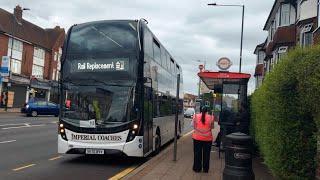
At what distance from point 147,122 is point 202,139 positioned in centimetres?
280

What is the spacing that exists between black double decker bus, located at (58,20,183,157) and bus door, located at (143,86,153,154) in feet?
0.09

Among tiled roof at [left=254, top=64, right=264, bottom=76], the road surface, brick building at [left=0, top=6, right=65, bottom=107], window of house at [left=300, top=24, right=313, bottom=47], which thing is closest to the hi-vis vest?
Result: the road surface

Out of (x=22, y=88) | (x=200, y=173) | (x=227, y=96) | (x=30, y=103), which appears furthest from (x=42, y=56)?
(x=200, y=173)

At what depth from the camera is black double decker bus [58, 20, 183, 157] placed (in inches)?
521

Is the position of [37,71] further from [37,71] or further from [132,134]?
[132,134]

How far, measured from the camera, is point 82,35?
13.9 meters

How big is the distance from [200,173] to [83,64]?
14.9 ft

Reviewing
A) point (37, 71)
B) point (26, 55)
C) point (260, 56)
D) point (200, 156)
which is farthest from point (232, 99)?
point (37, 71)

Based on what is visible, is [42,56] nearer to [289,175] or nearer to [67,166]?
[67,166]

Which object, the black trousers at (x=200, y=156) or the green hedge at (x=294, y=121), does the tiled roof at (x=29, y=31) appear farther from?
the green hedge at (x=294, y=121)

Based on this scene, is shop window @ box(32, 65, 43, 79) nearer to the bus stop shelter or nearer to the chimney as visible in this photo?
the chimney

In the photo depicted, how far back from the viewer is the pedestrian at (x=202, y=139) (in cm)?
1164

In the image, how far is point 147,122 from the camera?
14.1 m

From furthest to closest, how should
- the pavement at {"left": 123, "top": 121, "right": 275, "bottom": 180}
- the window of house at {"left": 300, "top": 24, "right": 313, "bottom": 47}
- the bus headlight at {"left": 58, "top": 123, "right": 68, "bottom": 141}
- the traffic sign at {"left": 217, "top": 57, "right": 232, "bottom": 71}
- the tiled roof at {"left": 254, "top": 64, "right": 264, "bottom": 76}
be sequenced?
the tiled roof at {"left": 254, "top": 64, "right": 264, "bottom": 76}
the traffic sign at {"left": 217, "top": 57, "right": 232, "bottom": 71}
the window of house at {"left": 300, "top": 24, "right": 313, "bottom": 47}
the bus headlight at {"left": 58, "top": 123, "right": 68, "bottom": 141}
the pavement at {"left": 123, "top": 121, "right": 275, "bottom": 180}
